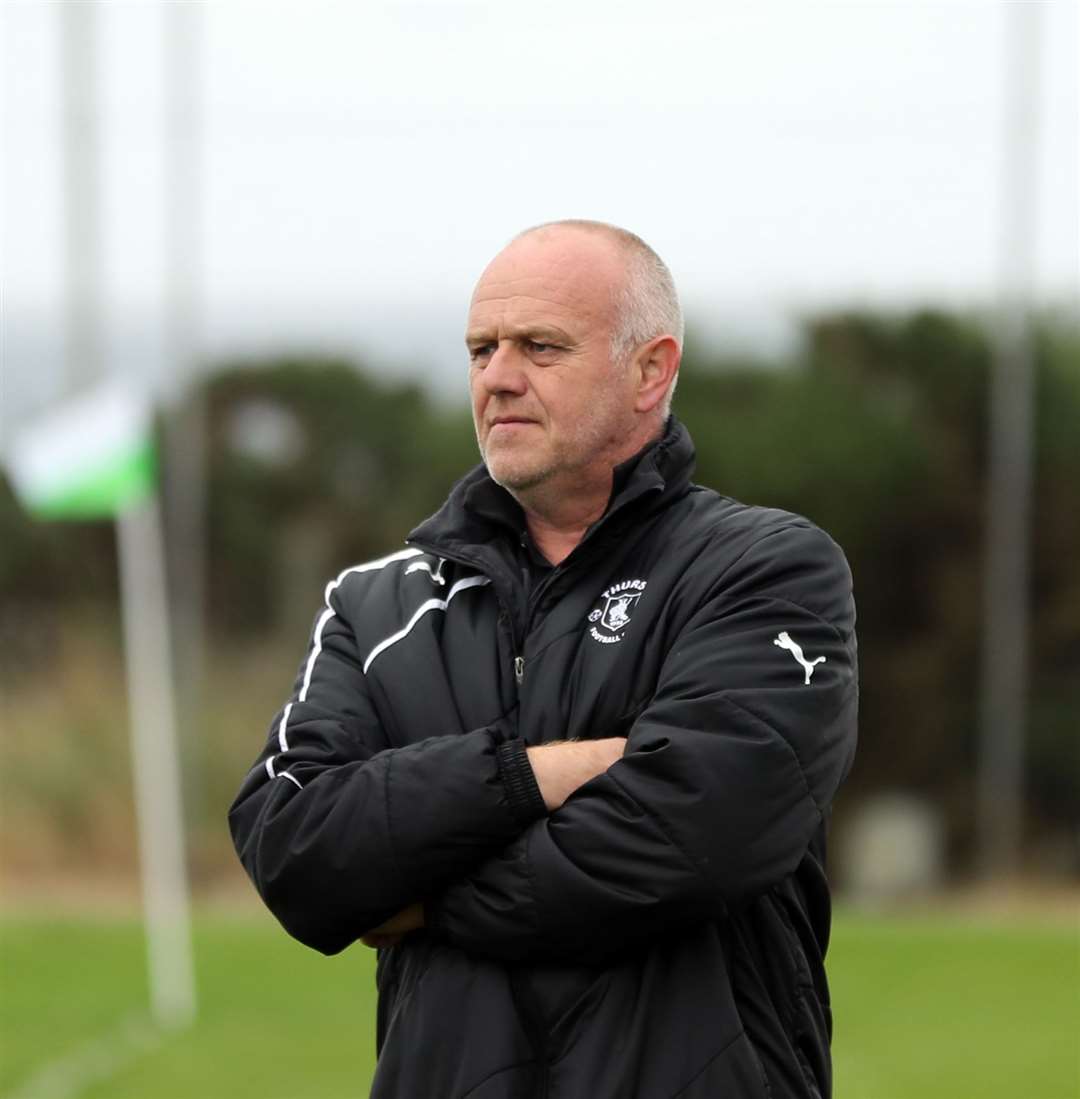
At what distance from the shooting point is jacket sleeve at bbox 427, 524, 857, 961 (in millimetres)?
2447

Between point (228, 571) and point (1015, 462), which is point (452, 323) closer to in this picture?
point (228, 571)

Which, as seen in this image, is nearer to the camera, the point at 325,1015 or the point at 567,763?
the point at 567,763

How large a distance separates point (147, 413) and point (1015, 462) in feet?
17.9

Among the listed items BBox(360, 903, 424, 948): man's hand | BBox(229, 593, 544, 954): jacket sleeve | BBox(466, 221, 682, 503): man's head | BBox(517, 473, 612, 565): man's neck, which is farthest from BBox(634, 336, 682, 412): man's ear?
BBox(360, 903, 424, 948): man's hand

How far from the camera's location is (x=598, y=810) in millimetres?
2484

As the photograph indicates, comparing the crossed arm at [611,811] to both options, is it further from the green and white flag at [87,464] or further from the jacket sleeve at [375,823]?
the green and white flag at [87,464]

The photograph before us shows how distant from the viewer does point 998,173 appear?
500 inches

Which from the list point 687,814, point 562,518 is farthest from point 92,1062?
point 687,814

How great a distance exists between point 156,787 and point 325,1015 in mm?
2227

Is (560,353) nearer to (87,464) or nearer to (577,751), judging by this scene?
(577,751)

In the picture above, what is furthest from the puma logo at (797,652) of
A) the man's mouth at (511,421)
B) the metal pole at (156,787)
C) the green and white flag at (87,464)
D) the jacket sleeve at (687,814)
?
the metal pole at (156,787)

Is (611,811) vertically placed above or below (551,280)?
below

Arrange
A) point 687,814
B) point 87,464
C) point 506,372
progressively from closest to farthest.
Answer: point 687,814, point 506,372, point 87,464

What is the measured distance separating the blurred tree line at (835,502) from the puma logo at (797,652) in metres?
10.1
